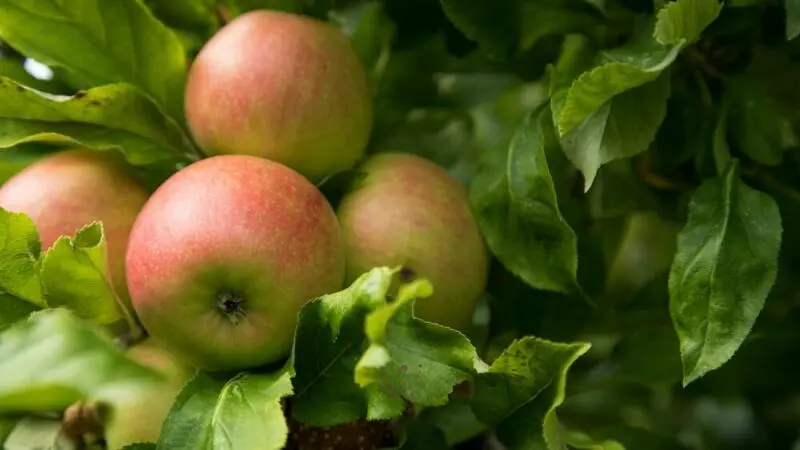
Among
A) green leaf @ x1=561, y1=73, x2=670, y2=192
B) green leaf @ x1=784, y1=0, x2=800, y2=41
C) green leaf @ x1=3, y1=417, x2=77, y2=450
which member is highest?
green leaf @ x1=784, y1=0, x2=800, y2=41

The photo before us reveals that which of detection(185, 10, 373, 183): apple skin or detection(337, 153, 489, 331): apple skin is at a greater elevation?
detection(185, 10, 373, 183): apple skin

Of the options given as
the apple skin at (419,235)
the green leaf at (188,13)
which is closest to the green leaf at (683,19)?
the apple skin at (419,235)

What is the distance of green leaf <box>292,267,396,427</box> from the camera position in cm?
39

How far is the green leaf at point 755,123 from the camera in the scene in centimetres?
51

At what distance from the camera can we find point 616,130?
0.45 meters

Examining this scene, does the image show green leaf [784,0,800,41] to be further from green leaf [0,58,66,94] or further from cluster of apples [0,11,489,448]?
green leaf [0,58,66,94]

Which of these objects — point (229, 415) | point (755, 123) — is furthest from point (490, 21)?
point (229, 415)

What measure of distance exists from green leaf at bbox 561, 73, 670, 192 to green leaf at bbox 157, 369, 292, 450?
156 mm

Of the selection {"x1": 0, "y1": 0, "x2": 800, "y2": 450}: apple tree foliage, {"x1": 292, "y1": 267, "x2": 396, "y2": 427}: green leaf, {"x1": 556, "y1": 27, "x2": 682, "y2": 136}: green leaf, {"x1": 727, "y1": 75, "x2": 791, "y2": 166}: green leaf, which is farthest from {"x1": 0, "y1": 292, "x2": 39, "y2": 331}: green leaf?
{"x1": 727, "y1": 75, "x2": 791, "y2": 166}: green leaf

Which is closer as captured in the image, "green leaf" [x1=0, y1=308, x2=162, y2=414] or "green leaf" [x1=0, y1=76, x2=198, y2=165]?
"green leaf" [x1=0, y1=308, x2=162, y2=414]

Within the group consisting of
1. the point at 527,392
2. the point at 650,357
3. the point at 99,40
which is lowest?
the point at 650,357

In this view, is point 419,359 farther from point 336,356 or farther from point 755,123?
point 755,123

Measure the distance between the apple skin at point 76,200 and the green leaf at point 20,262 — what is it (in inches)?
1.2

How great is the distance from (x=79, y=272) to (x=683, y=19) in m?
0.26
